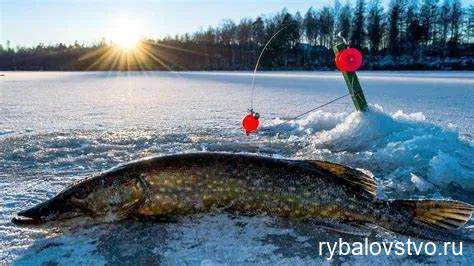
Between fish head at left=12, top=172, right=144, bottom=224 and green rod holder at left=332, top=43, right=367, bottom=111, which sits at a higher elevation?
green rod holder at left=332, top=43, right=367, bottom=111

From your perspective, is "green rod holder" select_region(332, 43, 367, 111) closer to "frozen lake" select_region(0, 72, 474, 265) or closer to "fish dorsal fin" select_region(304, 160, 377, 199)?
"frozen lake" select_region(0, 72, 474, 265)

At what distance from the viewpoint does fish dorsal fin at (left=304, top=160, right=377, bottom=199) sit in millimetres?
2535

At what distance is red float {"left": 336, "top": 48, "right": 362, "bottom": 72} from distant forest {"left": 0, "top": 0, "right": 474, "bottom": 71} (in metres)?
56.0

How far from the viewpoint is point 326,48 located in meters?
77.5

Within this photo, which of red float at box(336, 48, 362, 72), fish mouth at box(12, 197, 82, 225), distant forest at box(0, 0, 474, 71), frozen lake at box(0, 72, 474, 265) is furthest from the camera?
distant forest at box(0, 0, 474, 71)

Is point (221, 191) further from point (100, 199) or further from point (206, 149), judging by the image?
point (206, 149)

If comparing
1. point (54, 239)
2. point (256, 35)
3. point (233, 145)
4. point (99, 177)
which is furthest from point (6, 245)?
point (256, 35)

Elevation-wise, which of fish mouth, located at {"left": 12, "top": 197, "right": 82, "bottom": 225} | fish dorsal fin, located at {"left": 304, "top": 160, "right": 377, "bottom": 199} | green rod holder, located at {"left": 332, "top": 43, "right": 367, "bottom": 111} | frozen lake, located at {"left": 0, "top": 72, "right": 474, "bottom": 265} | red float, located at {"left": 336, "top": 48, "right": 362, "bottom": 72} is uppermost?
red float, located at {"left": 336, "top": 48, "right": 362, "bottom": 72}

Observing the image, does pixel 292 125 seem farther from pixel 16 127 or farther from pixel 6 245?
pixel 6 245

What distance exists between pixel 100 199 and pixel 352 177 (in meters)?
1.41

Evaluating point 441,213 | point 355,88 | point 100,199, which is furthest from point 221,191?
point 355,88

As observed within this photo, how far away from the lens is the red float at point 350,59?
483 cm

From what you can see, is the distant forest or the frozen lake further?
the distant forest

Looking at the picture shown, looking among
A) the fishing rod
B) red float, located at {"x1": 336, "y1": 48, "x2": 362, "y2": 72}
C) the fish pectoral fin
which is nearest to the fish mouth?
the fish pectoral fin
